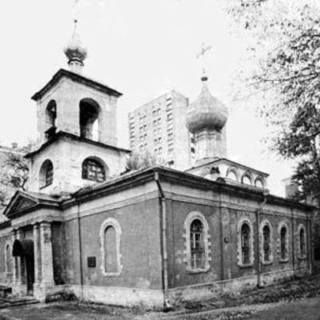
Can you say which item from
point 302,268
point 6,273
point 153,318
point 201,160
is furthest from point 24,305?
point 302,268

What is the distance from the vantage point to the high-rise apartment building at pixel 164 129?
2886 inches

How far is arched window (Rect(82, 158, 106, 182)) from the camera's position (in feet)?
61.0

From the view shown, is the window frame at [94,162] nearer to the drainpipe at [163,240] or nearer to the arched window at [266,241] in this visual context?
the drainpipe at [163,240]

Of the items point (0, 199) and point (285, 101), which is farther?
point (0, 199)

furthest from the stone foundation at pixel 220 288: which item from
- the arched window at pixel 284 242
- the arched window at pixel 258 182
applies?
the arched window at pixel 258 182

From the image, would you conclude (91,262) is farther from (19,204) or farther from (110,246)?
(19,204)

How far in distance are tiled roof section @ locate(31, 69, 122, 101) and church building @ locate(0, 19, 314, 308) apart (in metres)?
0.06

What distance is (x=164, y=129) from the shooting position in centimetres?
7612

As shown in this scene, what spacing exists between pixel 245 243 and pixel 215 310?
6.19 metres

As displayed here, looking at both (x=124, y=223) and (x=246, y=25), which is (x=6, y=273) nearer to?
(x=124, y=223)

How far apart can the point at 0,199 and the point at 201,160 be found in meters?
19.6

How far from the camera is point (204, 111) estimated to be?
21.6 m

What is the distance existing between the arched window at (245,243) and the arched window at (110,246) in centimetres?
631

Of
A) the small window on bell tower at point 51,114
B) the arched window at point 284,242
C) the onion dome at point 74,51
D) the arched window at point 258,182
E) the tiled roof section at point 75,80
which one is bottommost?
the arched window at point 284,242
